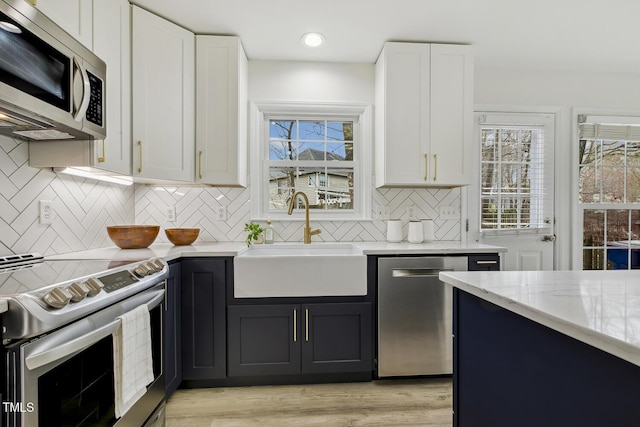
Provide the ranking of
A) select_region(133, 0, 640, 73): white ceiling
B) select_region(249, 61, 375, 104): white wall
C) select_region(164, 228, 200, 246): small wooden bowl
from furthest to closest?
select_region(249, 61, 375, 104): white wall → select_region(164, 228, 200, 246): small wooden bowl → select_region(133, 0, 640, 73): white ceiling

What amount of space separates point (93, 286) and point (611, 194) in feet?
13.2

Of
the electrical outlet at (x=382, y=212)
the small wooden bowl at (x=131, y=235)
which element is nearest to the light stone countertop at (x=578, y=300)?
the electrical outlet at (x=382, y=212)

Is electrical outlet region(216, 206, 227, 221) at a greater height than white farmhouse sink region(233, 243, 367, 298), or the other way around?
electrical outlet region(216, 206, 227, 221)

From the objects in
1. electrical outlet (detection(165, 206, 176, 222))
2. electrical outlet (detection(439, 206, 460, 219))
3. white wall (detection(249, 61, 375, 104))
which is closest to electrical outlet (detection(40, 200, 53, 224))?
electrical outlet (detection(165, 206, 176, 222))

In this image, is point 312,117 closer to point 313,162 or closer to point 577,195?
point 313,162

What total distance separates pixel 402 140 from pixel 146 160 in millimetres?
1816

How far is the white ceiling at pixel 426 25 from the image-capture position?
2.15m

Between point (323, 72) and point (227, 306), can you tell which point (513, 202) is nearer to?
point (323, 72)

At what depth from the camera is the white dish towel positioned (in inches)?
50.8

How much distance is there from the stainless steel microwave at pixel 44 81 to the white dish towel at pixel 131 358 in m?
0.84

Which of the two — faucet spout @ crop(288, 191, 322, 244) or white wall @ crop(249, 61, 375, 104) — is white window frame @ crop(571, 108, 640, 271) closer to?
white wall @ crop(249, 61, 375, 104)

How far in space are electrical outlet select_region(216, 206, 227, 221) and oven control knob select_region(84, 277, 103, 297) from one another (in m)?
1.61

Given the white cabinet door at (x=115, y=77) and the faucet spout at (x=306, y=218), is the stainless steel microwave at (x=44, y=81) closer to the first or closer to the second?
the white cabinet door at (x=115, y=77)

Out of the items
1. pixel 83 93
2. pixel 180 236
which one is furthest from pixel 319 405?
pixel 83 93
